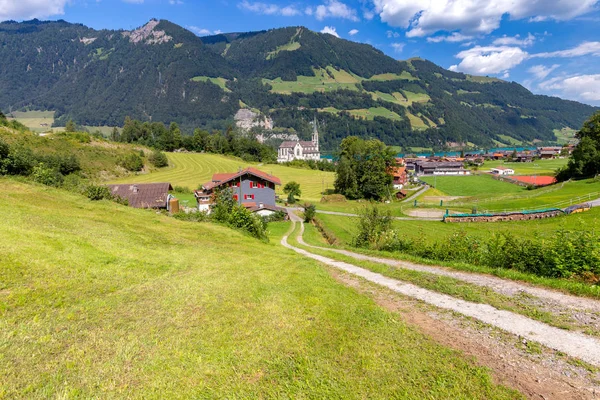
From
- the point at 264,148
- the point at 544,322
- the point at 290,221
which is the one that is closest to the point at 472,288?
the point at 544,322

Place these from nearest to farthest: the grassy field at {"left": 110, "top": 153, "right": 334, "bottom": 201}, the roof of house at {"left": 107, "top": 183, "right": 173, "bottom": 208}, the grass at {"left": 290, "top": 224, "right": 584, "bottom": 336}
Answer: the grass at {"left": 290, "top": 224, "right": 584, "bottom": 336} < the roof of house at {"left": 107, "top": 183, "right": 173, "bottom": 208} < the grassy field at {"left": 110, "top": 153, "right": 334, "bottom": 201}

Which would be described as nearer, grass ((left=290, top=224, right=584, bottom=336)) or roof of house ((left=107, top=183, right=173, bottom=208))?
grass ((left=290, top=224, right=584, bottom=336))

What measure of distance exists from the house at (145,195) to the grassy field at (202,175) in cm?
2736

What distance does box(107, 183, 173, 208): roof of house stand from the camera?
4541cm

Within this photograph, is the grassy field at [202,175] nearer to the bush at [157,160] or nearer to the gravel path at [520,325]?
Result: the bush at [157,160]

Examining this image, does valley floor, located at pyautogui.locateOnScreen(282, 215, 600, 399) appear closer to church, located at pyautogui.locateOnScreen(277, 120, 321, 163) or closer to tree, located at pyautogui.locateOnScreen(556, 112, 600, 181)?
tree, located at pyautogui.locateOnScreen(556, 112, 600, 181)

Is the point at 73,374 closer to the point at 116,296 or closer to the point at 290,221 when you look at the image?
the point at 116,296

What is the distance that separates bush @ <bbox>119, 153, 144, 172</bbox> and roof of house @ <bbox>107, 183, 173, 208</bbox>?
41.0 meters

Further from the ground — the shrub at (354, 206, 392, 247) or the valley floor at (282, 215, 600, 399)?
the valley floor at (282, 215, 600, 399)

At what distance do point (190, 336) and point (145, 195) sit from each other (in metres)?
46.6

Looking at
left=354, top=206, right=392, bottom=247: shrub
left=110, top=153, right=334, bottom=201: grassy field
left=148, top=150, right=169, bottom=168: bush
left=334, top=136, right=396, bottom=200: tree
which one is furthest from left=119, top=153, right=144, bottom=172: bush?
left=354, top=206, right=392, bottom=247: shrub

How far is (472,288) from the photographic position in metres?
10.8

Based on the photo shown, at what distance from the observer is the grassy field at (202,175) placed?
Answer: 80.6m

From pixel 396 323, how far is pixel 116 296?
7604mm
